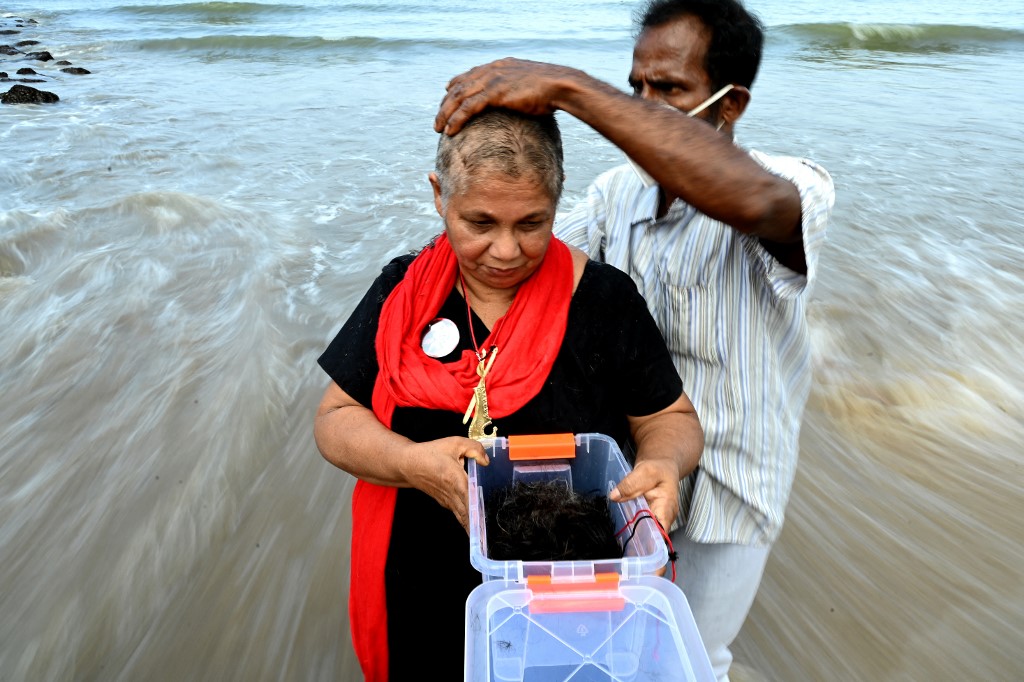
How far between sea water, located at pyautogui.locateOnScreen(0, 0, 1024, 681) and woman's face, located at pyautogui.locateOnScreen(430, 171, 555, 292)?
165cm

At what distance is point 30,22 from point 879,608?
25.6m

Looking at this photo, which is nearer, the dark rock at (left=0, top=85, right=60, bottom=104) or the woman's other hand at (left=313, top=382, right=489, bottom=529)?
the woman's other hand at (left=313, top=382, right=489, bottom=529)

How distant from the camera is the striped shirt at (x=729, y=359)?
1.92 meters

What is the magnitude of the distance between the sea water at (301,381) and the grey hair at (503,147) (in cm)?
185

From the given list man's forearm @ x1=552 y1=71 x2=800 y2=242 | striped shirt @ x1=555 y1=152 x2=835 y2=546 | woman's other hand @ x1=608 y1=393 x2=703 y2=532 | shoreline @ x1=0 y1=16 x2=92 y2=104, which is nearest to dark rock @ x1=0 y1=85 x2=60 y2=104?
shoreline @ x1=0 y1=16 x2=92 y2=104

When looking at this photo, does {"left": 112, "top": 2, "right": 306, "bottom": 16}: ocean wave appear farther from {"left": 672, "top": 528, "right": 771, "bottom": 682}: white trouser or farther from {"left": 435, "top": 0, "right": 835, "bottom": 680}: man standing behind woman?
{"left": 672, "top": 528, "right": 771, "bottom": 682}: white trouser

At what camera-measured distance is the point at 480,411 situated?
1.65m

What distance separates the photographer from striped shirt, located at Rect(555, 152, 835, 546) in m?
1.92

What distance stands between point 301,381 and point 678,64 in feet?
9.32

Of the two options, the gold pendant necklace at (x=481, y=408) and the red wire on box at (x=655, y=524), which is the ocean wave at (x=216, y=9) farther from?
the red wire on box at (x=655, y=524)

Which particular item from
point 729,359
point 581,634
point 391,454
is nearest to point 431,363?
point 391,454

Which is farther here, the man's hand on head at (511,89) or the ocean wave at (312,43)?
the ocean wave at (312,43)

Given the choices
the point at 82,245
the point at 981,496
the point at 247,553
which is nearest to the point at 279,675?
the point at 247,553

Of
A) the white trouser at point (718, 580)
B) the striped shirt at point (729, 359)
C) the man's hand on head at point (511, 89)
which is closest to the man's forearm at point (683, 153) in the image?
the man's hand on head at point (511, 89)
